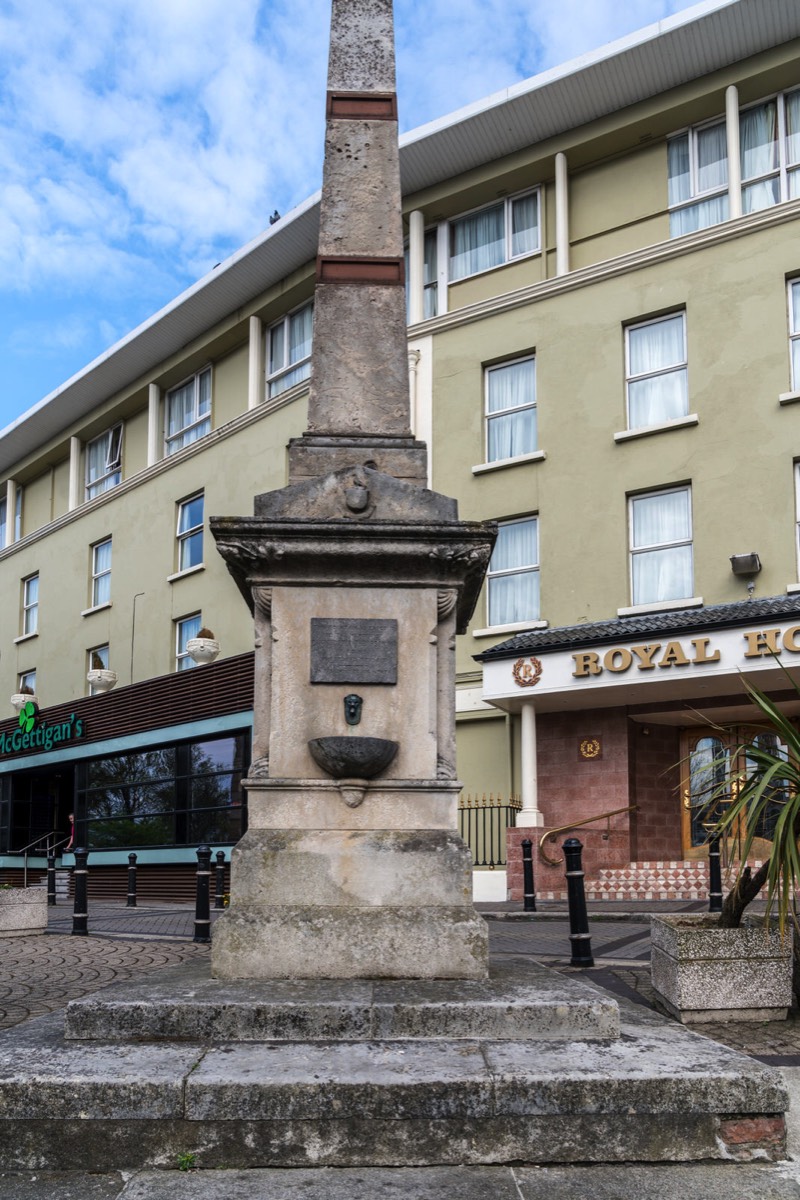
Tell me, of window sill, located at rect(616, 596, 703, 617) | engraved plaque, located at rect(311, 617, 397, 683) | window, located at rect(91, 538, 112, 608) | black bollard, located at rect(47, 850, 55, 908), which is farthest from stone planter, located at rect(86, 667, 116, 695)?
engraved plaque, located at rect(311, 617, 397, 683)

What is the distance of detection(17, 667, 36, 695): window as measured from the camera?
114 feet

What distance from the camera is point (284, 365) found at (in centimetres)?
2753

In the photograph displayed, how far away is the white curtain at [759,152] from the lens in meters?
20.7

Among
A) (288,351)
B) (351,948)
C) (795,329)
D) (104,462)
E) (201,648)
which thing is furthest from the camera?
(104,462)

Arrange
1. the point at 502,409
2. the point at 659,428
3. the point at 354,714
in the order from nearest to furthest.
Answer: the point at 354,714, the point at 659,428, the point at 502,409

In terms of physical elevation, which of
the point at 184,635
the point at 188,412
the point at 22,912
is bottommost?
the point at 22,912

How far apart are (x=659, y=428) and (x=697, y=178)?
490 cm

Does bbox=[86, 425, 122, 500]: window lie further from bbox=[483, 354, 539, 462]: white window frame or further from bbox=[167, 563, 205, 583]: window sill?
bbox=[483, 354, 539, 462]: white window frame

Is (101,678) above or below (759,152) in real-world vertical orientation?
below

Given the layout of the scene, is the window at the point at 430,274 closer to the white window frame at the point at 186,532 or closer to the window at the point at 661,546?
the window at the point at 661,546

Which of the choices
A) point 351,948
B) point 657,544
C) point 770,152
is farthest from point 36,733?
point 351,948

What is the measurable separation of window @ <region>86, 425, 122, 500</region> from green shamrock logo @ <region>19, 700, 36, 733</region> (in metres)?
6.38

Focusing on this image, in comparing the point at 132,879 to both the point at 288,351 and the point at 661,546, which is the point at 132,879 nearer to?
the point at 661,546

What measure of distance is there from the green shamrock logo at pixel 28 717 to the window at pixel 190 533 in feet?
19.2
